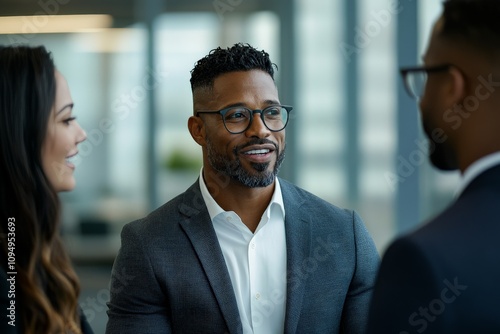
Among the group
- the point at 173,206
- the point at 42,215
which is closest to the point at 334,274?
the point at 173,206

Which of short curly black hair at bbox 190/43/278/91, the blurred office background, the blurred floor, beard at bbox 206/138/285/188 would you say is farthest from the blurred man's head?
the blurred floor

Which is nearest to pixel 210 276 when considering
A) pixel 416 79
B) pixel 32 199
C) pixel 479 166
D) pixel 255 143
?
pixel 255 143

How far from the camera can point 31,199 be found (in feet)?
4.98

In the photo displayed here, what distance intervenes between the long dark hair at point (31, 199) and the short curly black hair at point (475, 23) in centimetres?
85

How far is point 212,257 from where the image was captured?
2.03 m

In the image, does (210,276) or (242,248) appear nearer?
(210,276)

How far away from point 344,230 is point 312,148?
220 cm

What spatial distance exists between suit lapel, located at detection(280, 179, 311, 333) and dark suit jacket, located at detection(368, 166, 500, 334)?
0.90m

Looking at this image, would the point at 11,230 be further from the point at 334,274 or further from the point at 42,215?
the point at 334,274

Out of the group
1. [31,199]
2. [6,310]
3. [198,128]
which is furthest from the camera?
[198,128]

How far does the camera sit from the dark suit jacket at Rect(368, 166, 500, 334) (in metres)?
1.00

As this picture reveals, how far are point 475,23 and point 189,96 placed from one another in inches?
131

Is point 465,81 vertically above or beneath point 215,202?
above

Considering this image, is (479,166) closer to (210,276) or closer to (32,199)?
(32,199)
